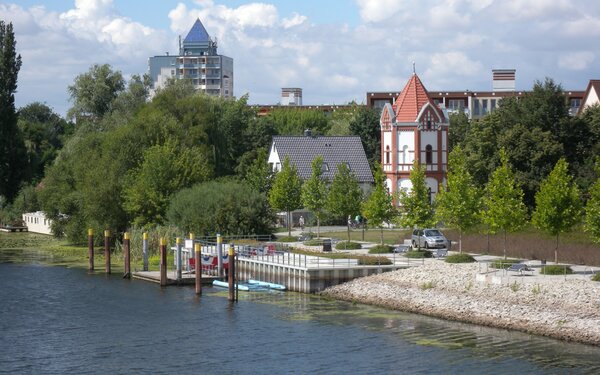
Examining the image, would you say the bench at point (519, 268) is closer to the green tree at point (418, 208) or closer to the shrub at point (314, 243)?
the green tree at point (418, 208)

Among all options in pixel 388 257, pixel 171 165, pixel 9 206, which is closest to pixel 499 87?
pixel 9 206

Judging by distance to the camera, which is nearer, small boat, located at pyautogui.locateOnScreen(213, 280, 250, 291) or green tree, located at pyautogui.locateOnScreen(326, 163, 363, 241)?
small boat, located at pyautogui.locateOnScreen(213, 280, 250, 291)

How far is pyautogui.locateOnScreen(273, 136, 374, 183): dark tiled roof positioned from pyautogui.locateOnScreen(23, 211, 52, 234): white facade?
93.4ft

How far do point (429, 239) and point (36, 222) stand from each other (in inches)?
2587

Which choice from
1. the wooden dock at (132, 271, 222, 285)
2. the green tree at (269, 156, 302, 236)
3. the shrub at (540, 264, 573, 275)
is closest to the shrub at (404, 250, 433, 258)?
the shrub at (540, 264, 573, 275)

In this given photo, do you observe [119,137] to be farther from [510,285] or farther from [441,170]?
[510,285]

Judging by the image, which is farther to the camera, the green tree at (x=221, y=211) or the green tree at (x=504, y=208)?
the green tree at (x=221, y=211)

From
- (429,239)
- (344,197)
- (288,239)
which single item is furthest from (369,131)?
(429,239)

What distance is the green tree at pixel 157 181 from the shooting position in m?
88.9

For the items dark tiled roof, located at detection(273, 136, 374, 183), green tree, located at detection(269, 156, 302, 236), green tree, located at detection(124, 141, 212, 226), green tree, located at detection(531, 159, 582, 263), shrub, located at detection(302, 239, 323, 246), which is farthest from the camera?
dark tiled roof, located at detection(273, 136, 374, 183)

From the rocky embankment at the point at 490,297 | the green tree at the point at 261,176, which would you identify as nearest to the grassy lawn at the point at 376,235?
the green tree at the point at 261,176

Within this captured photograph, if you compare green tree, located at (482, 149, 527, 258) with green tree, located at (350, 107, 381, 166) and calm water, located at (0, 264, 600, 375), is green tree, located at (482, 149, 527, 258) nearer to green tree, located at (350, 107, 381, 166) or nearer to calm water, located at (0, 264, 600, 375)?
calm water, located at (0, 264, 600, 375)

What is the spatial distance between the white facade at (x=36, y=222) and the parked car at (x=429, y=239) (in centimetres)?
5707

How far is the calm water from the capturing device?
44.3 m
